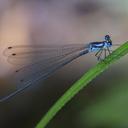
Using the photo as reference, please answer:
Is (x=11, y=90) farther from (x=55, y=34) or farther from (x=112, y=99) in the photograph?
(x=112, y=99)

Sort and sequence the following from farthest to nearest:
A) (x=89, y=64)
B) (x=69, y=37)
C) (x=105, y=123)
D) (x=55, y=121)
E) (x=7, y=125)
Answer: (x=69, y=37) → (x=89, y=64) → (x=7, y=125) → (x=55, y=121) → (x=105, y=123)

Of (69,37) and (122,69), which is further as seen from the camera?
(69,37)

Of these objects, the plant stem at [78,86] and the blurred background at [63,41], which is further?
the blurred background at [63,41]

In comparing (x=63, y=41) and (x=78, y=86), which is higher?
(x=78, y=86)

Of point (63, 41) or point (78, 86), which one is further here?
point (63, 41)

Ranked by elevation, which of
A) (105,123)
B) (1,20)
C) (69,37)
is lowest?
(105,123)

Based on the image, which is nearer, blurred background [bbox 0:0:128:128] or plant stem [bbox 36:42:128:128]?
plant stem [bbox 36:42:128:128]

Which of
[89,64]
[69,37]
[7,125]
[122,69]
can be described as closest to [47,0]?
[69,37]

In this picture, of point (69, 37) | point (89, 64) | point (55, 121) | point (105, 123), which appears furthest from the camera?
point (69, 37)
